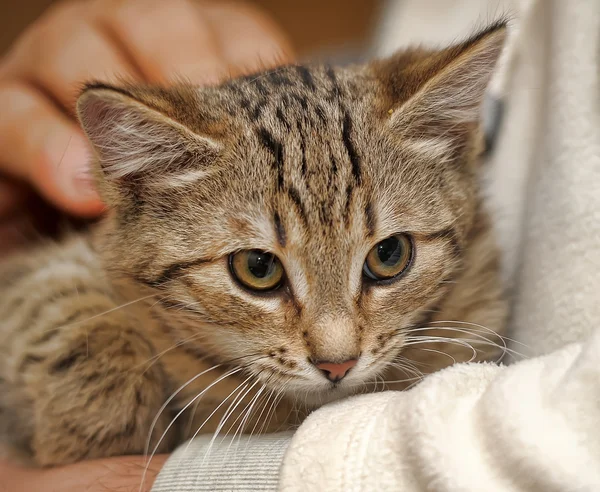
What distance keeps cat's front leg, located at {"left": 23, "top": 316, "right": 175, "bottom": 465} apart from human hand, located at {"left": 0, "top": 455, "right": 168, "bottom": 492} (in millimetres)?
36

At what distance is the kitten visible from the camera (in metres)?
0.88

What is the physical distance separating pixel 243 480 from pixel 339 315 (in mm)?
265

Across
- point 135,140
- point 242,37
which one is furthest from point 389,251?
point 242,37

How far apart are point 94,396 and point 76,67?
32.3 inches

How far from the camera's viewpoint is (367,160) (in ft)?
3.07

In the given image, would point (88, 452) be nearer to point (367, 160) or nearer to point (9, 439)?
point (9, 439)

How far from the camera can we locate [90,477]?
915mm

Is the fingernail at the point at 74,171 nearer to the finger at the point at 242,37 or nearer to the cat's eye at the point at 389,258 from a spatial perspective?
the finger at the point at 242,37

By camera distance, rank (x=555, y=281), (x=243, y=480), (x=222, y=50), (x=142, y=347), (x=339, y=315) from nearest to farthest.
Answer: (x=243, y=480)
(x=339, y=315)
(x=555, y=281)
(x=142, y=347)
(x=222, y=50)

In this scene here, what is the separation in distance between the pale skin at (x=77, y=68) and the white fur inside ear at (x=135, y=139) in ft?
0.72

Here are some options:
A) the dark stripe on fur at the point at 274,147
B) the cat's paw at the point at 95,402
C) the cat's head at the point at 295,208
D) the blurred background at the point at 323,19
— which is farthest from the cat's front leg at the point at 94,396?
the blurred background at the point at 323,19

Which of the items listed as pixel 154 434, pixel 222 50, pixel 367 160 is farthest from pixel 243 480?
pixel 222 50

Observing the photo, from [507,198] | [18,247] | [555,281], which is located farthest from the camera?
[18,247]

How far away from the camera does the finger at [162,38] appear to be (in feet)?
4.92
